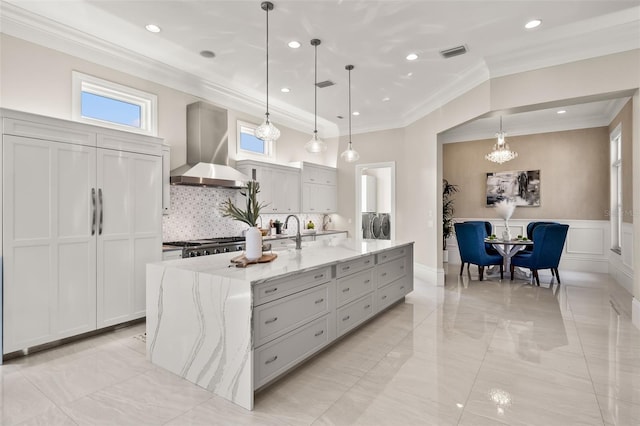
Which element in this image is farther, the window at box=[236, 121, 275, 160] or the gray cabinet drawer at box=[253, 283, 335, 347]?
the window at box=[236, 121, 275, 160]

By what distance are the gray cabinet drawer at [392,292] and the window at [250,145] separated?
3386 millimetres

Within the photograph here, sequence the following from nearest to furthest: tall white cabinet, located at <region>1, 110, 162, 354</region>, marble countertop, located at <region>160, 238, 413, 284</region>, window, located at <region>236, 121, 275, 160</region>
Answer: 1. marble countertop, located at <region>160, 238, 413, 284</region>
2. tall white cabinet, located at <region>1, 110, 162, 354</region>
3. window, located at <region>236, 121, 275, 160</region>

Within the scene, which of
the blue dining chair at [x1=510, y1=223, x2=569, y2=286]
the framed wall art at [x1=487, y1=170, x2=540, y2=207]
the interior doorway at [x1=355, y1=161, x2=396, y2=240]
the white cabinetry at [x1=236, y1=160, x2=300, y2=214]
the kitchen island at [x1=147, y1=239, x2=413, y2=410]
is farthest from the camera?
the framed wall art at [x1=487, y1=170, x2=540, y2=207]

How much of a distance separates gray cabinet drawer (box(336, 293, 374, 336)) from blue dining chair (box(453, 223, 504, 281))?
334 centimetres

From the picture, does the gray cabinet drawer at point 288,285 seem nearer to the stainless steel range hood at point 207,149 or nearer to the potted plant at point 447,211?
the stainless steel range hood at point 207,149

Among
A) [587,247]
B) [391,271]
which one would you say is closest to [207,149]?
[391,271]

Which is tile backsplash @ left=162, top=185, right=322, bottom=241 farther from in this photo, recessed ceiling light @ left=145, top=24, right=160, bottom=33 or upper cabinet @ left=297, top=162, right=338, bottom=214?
recessed ceiling light @ left=145, top=24, right=160, bottom=33

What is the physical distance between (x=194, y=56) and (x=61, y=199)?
238 centimetres

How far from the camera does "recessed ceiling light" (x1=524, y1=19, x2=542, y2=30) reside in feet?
11.5

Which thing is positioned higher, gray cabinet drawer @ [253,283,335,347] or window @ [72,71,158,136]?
window @ [72,71,158,136]

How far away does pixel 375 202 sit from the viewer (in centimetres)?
925

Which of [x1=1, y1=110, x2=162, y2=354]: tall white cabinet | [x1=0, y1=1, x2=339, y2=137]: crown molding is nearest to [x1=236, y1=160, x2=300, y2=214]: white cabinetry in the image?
[x1=0, y1=1, x2=339, y2=137]: crown molding

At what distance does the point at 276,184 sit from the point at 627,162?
5.61 meters

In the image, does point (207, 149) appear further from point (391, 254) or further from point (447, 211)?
point (447, 211)
